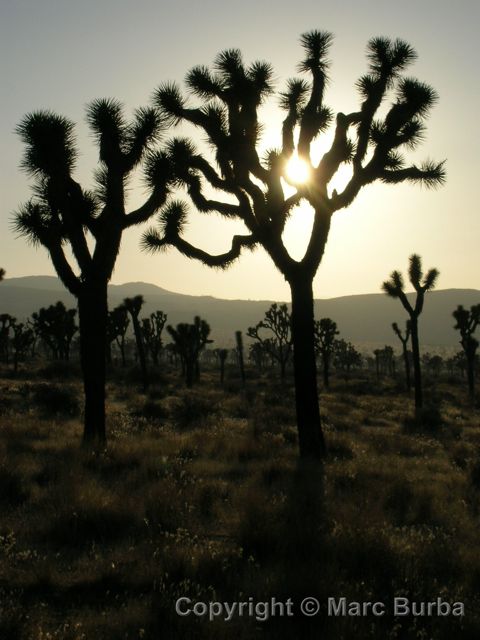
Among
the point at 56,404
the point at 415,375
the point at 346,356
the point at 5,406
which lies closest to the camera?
the point at 5,406

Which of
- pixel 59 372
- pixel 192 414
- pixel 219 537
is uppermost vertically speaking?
pixel 59 372

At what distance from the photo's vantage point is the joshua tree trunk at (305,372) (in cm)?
1027

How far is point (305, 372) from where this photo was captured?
1055 cm

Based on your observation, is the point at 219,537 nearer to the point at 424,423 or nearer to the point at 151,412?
the point at 151,412

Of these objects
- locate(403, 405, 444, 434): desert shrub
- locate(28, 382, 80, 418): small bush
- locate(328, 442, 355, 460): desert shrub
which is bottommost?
locate(403, 405, 444, 434): desert shrub

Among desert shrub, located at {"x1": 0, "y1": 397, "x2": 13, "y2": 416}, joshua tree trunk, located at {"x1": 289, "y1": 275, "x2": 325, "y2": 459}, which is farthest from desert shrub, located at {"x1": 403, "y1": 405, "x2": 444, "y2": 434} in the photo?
desert shrub, located at {"x1": 0, "y1": 397, "x2": 13, "y2": 416}

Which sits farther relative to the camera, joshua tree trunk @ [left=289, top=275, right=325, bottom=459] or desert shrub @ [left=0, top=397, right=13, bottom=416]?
desert shrub @ [left=0, top=397, right=13, bottom=416]

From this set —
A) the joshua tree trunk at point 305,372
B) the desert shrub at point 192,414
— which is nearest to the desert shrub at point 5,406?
the desert shrub at point 192,414

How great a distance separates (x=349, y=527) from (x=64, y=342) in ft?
128

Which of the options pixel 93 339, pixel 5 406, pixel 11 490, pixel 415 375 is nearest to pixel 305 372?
pixel 93 339

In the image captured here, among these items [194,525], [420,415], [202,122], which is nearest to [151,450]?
[194,525]

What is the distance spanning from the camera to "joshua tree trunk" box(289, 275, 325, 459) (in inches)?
404

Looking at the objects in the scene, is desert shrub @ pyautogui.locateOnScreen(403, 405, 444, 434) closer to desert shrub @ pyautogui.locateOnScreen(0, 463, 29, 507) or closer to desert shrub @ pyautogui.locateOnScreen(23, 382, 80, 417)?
desert shrub @ pyautogui.locateOnScreen(23, 382, 80, 417)

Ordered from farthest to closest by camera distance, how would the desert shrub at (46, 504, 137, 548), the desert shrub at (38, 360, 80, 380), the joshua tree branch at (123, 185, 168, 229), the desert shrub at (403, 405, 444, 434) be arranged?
the desert shrub at (38, 360, 80, 380)
the desert shrub at (403, 405, 444, 434)
the joshua tree branch at (123, 185, 168, 229)
the desert shrub at (46, 504, 137, 548)
